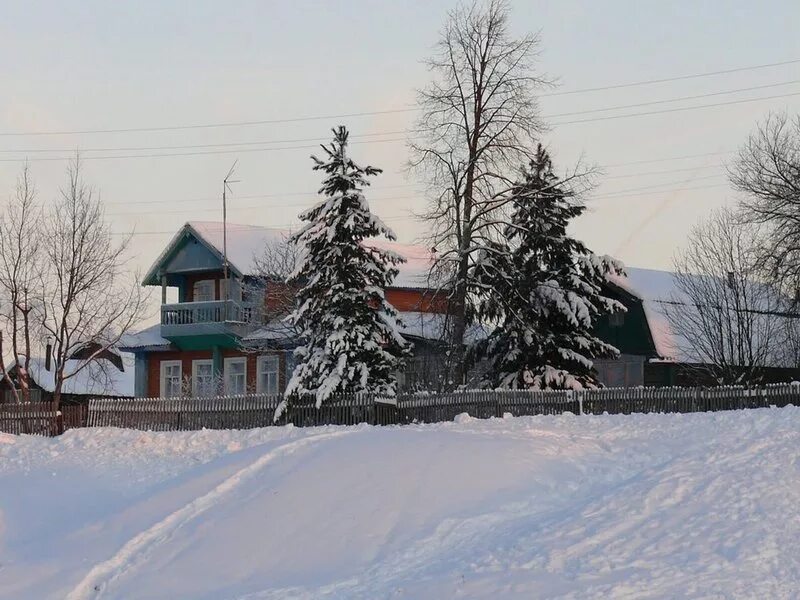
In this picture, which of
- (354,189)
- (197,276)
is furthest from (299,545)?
(197,276)

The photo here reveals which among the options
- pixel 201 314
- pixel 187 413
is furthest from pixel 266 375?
pixel 187 413

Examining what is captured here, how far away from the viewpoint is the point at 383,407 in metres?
27.1

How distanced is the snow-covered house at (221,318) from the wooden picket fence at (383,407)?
855 cm

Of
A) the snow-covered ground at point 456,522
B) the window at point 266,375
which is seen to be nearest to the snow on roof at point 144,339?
the window at point 266,375

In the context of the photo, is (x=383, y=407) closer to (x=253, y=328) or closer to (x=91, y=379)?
(x=253, y=328)

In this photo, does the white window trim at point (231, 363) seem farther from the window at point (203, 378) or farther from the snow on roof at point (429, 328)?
the snow on roof at point (429, 328)

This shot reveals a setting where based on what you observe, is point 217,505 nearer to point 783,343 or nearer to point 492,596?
point 492,596

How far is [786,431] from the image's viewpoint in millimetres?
17312

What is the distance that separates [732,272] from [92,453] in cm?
2209

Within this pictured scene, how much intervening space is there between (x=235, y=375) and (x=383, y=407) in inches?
624

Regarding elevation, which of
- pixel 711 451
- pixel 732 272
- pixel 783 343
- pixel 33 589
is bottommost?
pixel 33 589

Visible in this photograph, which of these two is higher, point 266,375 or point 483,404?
point 266,375

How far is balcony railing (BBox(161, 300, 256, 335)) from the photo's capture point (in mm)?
40094

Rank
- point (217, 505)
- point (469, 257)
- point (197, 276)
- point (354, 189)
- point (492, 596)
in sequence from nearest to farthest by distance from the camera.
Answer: point (492, 596) → point (217, 505) → point (354, 189) → point (469, 257) → point (197, 276)
